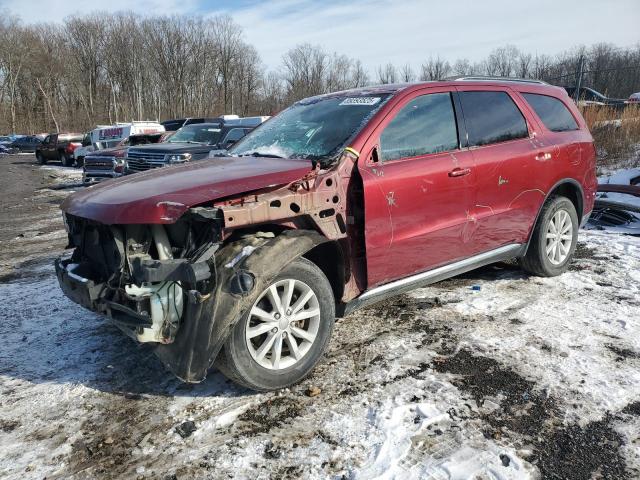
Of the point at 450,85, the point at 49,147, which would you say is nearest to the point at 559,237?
the point at 450,85

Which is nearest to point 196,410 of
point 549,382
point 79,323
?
point 79,323

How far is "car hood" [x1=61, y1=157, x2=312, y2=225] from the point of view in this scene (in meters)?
2.61

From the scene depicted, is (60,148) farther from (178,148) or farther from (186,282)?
(186,282)

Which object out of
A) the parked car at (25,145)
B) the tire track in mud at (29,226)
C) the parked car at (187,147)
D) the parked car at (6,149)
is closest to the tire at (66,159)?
the tire track in mud at (29,226)

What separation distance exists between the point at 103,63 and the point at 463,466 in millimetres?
75703

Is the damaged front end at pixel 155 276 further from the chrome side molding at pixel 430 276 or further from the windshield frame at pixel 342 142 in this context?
the chrome side molding at pixel 430 276

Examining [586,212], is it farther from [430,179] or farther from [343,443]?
[343,443]

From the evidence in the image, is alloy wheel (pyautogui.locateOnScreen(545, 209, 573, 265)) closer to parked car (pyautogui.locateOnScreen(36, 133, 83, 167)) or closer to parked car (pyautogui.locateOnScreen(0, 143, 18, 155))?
parked car (pyautogui.locateOnScreen(36, 133, 83, 167))

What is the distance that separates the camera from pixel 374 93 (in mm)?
3836

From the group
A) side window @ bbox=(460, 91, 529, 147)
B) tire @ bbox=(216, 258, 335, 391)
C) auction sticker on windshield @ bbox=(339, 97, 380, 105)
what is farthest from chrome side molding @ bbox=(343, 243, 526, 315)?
A: auction sticker on windshield @ bbox=(339, 97, 380, 105)

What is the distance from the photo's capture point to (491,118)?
13.8ft

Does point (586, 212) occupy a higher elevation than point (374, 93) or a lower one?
lower

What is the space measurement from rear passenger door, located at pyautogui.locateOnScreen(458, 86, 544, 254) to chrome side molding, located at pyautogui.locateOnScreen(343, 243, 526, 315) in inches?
2.7

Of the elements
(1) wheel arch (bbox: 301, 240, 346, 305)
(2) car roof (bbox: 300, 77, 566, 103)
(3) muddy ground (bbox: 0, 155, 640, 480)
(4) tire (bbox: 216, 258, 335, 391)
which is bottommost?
(3) muddy ground (bbox: 0, 155, 640, 480)
